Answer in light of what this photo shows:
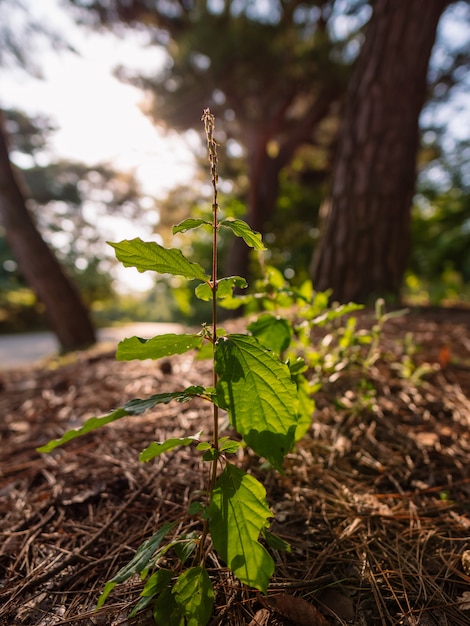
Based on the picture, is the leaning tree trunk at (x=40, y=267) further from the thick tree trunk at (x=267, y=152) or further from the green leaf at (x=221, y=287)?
the green leaf at (x=221, y=287)

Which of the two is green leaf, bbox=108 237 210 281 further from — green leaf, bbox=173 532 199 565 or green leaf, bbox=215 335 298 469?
green leaf, bbox=173 532 199 565

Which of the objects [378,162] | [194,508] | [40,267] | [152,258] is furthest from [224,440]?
[40,267]

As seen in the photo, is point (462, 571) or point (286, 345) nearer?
point (462, 571)

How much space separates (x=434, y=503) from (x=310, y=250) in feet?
17.2

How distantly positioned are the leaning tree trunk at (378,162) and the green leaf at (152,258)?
86.3 inches

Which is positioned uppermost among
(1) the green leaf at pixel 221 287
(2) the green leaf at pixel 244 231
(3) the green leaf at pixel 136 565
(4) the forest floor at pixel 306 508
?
(2) the green leaf at pixel 244 231

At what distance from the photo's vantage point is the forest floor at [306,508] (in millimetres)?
669

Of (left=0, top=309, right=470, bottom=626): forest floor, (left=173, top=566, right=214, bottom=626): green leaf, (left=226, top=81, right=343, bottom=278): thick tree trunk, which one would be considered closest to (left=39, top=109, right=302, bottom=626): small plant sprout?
(left=173, top=566, right=214, bottom=626): green leaf

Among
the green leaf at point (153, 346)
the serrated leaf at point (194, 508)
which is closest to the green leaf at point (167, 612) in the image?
the serrated leaf at point (194, 508)

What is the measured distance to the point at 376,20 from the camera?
263 cm

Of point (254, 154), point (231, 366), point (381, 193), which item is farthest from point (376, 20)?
point (254, 154)

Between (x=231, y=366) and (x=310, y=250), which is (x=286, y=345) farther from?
(x=310, y=250)

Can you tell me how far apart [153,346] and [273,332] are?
0.32m

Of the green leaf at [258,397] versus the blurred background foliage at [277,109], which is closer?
the green leaf at [258,397]
